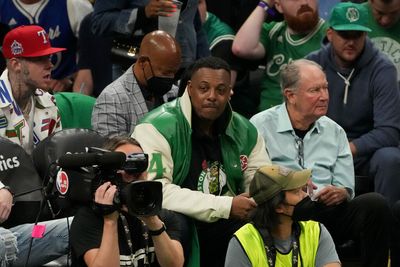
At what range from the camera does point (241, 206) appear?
6.21 meters

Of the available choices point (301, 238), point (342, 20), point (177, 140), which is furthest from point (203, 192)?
point (342, 20)

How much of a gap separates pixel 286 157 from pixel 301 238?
124 cm

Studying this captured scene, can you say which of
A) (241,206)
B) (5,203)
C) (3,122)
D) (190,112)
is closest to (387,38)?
(190,112)

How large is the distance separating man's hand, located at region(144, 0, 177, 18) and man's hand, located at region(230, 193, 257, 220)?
1728 mm

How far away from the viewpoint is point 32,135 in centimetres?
691

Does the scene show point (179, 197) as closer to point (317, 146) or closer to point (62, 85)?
point (317, 146)

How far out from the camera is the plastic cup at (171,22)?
7.59m

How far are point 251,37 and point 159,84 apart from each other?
126cm

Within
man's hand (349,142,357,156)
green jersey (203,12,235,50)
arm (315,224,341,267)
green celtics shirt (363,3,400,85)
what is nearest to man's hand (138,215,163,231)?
arm (315,224,341,267)

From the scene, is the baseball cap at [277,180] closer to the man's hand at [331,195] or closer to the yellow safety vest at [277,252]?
the yellow safety vest at [277,252]

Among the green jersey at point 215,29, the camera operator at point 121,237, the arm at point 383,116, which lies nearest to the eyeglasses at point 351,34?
the arm at point 383,116

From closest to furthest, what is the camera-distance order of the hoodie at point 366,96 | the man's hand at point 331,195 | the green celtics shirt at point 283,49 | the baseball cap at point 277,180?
the baseball cap at point 277,180 < the man's hand at point 331,195 < the hoodie at point 366,96 < the green celtics shirt at point 283,49

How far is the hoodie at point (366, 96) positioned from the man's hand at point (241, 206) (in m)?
1.51

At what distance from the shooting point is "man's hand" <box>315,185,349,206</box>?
6648mm
